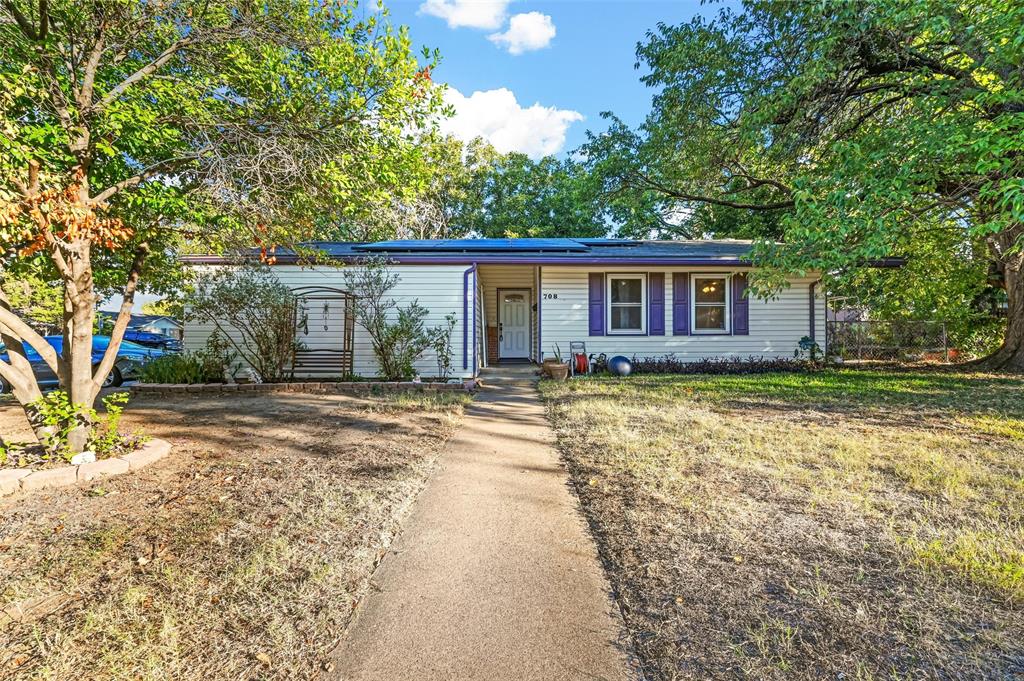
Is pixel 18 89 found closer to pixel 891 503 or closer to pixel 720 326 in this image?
pixel 891 503

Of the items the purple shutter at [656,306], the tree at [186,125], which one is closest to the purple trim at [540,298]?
the purple shutter at [656,306]

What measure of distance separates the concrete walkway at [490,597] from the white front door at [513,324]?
9.77 m

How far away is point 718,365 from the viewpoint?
11.0 m

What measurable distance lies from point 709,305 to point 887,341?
6139 mm

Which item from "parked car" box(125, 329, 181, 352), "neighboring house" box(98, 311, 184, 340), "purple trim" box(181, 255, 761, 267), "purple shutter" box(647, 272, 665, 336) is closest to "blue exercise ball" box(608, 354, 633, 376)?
"purple shutter" box(647, 272, 665, 336)

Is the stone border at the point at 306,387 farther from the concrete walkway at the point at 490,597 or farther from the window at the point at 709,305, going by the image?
the window at the point at 709,305

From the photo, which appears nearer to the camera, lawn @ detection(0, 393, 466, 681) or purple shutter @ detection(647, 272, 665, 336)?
lawn @ detection(0, 393, 466, 681)

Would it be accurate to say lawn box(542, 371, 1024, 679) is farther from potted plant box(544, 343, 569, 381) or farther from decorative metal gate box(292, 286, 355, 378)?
decorative metal gate box(292, 286, 355, 378)

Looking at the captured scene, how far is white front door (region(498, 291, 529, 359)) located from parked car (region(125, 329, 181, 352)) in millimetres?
8395

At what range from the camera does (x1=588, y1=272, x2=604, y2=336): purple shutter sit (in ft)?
36.6

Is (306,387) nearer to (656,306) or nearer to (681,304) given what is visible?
(656,306)

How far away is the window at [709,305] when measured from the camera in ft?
37.0

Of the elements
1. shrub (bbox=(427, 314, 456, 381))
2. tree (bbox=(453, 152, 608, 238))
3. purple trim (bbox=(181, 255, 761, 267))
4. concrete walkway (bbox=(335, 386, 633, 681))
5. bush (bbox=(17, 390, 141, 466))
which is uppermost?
tree (bbox=(453, 152, 608, 238))

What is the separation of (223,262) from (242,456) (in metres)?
6.09
